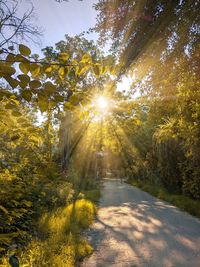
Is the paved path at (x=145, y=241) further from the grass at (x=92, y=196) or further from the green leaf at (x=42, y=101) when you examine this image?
the green leaf at (x=42, y=101)

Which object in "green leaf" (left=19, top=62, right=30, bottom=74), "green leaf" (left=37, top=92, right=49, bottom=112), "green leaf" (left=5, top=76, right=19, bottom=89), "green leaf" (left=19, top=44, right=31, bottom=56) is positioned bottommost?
"green leaf" (left=37, top=92, right=49, bottom=112)

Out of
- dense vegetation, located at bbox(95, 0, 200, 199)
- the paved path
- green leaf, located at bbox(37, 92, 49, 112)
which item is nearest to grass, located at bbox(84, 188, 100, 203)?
the paved path

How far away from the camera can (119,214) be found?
1067 centimetres

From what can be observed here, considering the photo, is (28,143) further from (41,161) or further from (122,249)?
(122,249)

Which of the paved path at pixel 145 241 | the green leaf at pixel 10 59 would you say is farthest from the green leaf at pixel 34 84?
the paved path at pixel 145 241

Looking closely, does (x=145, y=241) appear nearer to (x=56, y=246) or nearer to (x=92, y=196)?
(x=56, y=246)

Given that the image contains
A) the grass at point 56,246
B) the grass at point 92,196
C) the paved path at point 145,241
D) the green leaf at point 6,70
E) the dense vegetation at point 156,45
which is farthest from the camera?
the grass at point 92,196

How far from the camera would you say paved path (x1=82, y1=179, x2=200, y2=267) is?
17.0ft

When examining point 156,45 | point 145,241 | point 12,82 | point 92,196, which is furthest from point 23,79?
point 92,196

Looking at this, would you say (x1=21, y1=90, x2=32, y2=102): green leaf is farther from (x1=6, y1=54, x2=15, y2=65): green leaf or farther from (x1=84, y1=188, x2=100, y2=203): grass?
(x1=84, y1=188, x2=100, y2=203): grass

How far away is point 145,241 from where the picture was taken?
6559 millimetres

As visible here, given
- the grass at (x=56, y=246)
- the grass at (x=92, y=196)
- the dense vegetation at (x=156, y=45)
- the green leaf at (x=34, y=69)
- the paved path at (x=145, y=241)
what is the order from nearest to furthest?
the green leaf at (x=34, y=69), the grass at (x=56, y=246), the dense vegetation at (x=156, y=45), the paved path at (x=145, y=241), the grass at (x=92, y=196)

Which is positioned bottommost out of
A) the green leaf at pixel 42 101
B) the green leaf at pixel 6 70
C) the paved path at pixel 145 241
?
the paved path at pixel 145 241

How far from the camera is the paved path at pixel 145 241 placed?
5188 mm
